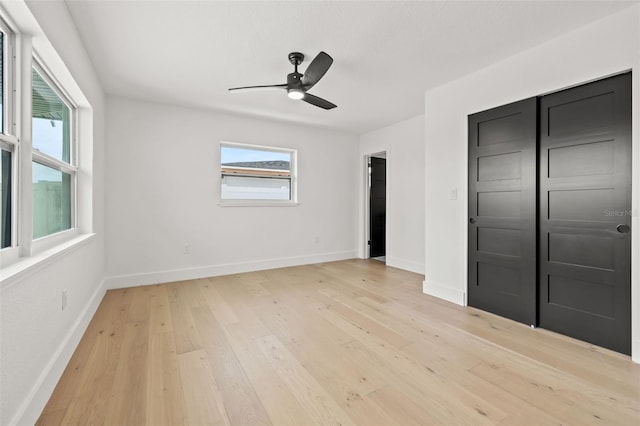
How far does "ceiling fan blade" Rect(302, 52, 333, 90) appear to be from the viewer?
224cm

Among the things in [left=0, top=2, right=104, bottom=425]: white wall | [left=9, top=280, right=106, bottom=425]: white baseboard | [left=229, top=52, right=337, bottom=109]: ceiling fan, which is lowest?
[left=9, top=280, right=106, bottom=425]: white baseboard

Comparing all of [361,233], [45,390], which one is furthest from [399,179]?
[45,390]

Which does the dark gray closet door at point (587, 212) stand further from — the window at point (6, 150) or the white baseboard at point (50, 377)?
the window at point (6, 150)

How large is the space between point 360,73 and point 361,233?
3.28 meters

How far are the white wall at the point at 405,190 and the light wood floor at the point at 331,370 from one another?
1681 mm

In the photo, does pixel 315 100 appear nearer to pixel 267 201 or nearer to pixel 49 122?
pixel 49 122

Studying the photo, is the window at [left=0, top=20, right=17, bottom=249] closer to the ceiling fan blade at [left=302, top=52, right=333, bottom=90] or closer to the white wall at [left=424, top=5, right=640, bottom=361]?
the ceiling fan blade at [left=302, top=52, right=333, bottom=90]

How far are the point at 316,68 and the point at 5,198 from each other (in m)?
2.13

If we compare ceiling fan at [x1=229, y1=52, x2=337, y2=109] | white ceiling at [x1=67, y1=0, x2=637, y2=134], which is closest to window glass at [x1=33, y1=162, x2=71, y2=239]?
white ceiling at [x1=67, y1=0, x2=637, y2=134]

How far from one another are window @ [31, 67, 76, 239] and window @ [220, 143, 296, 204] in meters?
1.98

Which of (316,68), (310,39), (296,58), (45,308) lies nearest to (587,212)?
(316,68)

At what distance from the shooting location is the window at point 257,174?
443 centimetres

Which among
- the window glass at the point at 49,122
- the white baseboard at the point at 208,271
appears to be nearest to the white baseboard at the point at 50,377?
the white baseboard at the point at 208,271

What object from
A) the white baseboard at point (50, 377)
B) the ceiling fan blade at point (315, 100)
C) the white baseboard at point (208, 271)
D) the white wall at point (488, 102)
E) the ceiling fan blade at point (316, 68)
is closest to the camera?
the white baseboard at point (50, 377)
